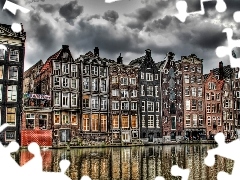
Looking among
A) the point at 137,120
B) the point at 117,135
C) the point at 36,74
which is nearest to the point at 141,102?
the point at 137,120

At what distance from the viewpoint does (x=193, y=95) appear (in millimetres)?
20641

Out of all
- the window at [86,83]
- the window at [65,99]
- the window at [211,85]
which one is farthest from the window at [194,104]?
the window at [65,99]

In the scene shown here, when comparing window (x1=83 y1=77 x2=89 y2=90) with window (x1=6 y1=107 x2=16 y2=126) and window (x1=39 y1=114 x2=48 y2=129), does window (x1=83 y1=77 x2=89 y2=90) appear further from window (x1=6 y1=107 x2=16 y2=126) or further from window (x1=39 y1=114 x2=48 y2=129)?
window (x1=6 y1=107 x2=16 y2=126)

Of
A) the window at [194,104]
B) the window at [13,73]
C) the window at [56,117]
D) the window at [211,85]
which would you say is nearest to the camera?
the window at [13,73]

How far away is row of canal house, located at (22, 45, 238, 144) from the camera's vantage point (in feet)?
56.0

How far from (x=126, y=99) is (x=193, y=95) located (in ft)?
12.2

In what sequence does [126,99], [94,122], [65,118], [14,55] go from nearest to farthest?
[14,55], [65,118], [94,122], [126,99]

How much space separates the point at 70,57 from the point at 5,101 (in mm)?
4397

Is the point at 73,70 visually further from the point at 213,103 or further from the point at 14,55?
the point at 213,103

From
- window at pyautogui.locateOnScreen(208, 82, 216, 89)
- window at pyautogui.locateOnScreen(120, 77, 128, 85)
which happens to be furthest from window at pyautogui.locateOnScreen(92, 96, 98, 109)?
window at pyautogui.locateOnScreen(208, 82, 216, 89)

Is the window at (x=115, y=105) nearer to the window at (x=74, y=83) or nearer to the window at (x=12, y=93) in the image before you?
the window at (x=74, y=83)

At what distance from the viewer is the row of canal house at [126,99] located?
17078 millimetres

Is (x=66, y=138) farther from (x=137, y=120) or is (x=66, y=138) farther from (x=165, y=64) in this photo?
(x=165, y=64)

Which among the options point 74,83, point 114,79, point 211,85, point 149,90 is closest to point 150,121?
point 149,90
